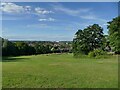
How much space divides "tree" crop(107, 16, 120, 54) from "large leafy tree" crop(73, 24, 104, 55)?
466cm

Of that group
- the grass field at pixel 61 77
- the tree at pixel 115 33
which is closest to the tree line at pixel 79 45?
the tree at pixel 115 33

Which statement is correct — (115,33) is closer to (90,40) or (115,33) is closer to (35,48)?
(90,40)

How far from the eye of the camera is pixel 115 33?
1220 inches

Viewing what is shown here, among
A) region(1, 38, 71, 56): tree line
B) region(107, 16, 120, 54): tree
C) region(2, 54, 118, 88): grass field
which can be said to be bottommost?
region(2, 54, 118, 88): grass field

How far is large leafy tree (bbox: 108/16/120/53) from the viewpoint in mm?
30817

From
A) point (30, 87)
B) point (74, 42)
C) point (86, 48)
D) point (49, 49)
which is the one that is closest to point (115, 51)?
point (86, 48)

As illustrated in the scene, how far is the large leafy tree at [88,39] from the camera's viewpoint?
37.1 meters

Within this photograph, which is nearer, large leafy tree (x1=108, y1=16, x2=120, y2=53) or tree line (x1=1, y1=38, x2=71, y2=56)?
large leafy tree (x1=108, y1=16, x2=120, y2=53)

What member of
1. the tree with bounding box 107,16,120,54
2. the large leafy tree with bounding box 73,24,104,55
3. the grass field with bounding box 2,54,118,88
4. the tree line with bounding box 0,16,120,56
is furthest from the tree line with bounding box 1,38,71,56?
the grass field with bounding box 2,54,118,88

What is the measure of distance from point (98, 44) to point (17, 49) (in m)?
12.2

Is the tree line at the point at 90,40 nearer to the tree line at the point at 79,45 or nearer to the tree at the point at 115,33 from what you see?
the tree line at the point at 79,45

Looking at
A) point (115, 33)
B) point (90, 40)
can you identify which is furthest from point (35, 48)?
point (115, 33)

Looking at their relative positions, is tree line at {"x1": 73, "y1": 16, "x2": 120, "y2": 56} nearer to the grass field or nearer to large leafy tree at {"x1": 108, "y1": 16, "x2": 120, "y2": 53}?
large leafy tree at {"x1": 108, "y1": 16, "x2": 120, "y2": 53}

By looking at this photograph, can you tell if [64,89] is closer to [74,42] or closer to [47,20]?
[47,20]
